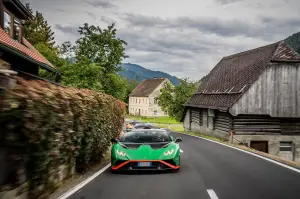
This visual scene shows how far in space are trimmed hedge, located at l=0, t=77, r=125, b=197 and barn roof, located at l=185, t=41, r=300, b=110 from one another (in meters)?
19.6

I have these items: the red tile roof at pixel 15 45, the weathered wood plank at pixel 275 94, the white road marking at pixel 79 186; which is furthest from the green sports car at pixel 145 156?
the weathered wood plank at pixel 275 94

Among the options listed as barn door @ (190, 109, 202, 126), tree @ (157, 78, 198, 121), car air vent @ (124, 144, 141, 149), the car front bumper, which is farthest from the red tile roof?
tree @ (157, 78, 198, 121)

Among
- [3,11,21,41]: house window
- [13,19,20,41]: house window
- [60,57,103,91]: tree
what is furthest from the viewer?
[60,57,103,91]: tree

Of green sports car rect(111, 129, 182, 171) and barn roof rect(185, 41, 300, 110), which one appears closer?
green sports car rect(111, 129, 182, 171)

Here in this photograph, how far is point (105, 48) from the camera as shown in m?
43.3

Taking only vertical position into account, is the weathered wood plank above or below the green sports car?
above

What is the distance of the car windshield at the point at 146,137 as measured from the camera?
11.4m

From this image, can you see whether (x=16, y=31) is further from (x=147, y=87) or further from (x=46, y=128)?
(x=147, y=87)

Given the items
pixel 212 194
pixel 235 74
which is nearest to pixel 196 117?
pixel 235 74

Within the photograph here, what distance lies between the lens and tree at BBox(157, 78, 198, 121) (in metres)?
51.4

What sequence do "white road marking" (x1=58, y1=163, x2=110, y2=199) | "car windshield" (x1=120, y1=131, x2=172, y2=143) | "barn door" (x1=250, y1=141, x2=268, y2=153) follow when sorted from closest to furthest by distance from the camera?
"white road marking" (x1=58, y1=163, x2=110, y2=199)
"car windshield" (x1=120, y1=131, x2=172, y2=143)
"barn door" (x1=250, y1=141, x2=268, y2=153)

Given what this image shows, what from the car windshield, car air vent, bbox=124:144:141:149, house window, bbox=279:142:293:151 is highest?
the car windshield

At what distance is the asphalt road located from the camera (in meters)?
7.59

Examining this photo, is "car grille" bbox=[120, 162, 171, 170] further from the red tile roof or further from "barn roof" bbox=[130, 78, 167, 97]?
"barn roof" bbox=[130, 78, 167, 97]
